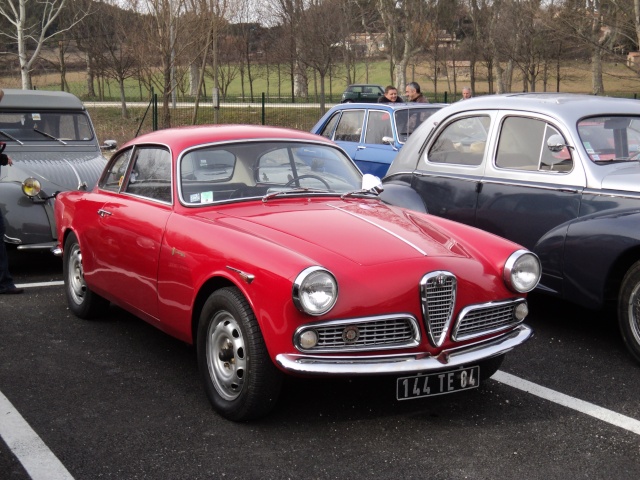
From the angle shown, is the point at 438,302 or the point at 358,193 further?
the point at 358,193

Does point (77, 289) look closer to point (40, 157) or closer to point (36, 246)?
point (36, 246)

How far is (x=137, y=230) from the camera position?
224 inches

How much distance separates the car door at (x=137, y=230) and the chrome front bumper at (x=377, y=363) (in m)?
1.54

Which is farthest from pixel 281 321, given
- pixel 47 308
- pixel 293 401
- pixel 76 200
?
pixel 47 308

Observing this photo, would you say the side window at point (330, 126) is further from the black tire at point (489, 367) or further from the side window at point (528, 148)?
the black tire at point (489, 367)

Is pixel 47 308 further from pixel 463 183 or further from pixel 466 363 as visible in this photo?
pixel 466 363

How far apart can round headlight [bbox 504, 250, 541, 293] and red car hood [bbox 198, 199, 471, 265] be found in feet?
0.90

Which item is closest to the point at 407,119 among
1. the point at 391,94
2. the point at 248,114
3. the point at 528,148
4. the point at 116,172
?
the point at 391,94

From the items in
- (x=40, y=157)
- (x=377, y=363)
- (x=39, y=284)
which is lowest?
(x=39, y=284)

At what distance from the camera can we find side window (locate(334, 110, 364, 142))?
42.3ft

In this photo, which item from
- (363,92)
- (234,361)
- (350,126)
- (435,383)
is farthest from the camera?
(363,92)

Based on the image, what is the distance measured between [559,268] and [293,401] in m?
2.41

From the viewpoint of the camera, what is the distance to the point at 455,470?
410 cm

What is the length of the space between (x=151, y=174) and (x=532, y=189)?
3011 millimetres
